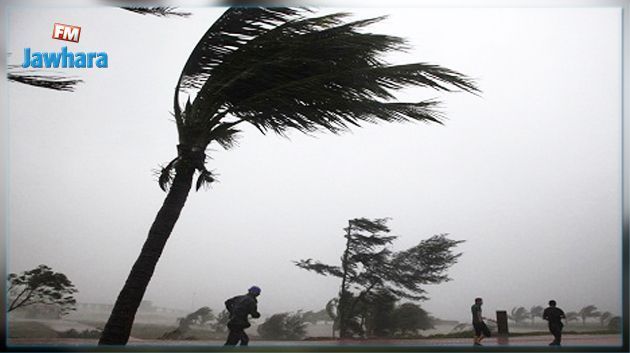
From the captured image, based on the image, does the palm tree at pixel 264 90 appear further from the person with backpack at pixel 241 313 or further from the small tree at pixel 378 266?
the small tree at pixel 378 266

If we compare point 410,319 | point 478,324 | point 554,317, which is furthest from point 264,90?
point 554,317

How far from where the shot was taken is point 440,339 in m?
5.22

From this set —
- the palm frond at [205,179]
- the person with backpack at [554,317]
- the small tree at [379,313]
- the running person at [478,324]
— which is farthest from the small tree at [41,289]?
the person with backpack at [554,317]

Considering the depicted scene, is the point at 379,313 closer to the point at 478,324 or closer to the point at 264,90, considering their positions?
the point at 478,324

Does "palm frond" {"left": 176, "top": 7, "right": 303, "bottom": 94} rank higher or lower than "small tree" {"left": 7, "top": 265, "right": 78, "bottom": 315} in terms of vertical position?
higher

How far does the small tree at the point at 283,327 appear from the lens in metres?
5.25

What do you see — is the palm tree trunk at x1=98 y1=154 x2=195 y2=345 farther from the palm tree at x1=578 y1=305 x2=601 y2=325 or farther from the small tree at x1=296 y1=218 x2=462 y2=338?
the palm tree at x1=578 y1=305 x2=601 y2=325

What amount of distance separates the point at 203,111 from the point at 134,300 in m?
1.36

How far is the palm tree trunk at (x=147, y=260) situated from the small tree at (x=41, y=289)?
0.32 meters

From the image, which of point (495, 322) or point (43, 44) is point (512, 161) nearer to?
point (495, 322)

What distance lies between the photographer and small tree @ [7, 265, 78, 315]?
526 centimetres

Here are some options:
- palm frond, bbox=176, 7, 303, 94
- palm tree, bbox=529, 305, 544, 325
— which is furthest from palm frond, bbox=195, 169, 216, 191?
palm tree, bbox=529, 305, 544, 325

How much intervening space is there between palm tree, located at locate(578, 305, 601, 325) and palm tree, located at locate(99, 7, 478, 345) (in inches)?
63.2

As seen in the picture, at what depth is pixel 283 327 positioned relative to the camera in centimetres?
526
